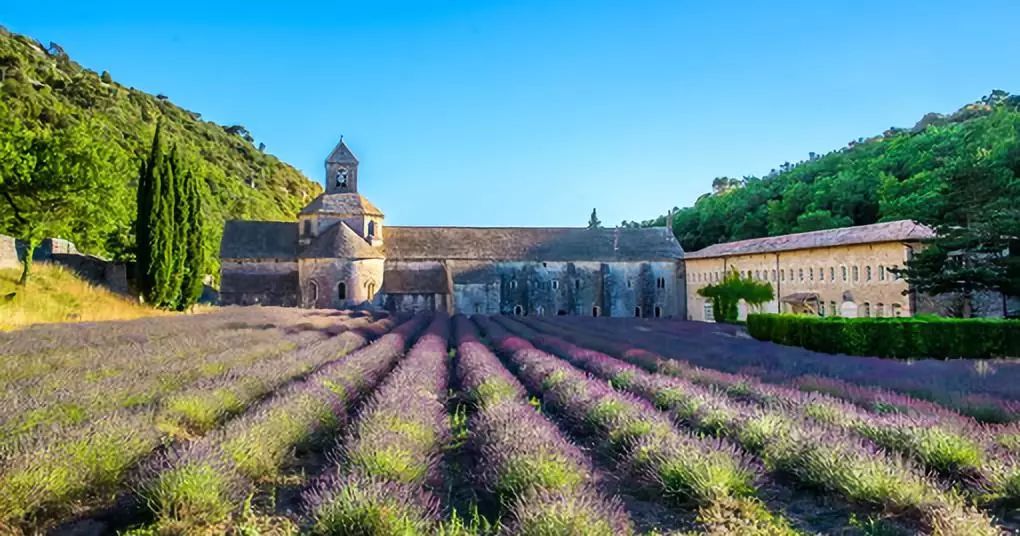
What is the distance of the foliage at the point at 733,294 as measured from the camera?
128ft

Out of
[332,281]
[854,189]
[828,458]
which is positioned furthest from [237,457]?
[854,189]

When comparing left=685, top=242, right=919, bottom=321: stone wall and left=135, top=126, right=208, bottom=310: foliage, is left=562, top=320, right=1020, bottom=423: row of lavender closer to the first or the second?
left=685, top=242, right=919, bottom=321: stone wall

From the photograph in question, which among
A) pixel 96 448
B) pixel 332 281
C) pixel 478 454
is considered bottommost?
pixel 478 454

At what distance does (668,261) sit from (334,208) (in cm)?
2451

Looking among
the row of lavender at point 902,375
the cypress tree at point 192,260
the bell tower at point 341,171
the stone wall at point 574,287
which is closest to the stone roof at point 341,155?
the bell tower at point 341,171

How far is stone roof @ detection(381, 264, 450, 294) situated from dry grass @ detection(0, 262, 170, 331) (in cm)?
2156

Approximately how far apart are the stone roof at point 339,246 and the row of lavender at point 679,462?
115ft

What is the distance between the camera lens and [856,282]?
32.1 meters

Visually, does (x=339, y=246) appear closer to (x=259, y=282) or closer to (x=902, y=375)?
(x=259, y=282)

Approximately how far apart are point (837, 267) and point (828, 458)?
1243 inches

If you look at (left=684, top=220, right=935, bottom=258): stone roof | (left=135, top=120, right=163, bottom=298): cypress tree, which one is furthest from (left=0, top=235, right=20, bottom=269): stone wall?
(left=684, top=220, right=935, bottom=258): stone roof

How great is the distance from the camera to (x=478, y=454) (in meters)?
6.49

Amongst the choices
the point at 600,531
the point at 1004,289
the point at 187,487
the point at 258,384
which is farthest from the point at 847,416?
the point at 1004,289

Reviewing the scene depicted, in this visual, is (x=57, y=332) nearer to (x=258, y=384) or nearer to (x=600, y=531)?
(x=258, y=384)
